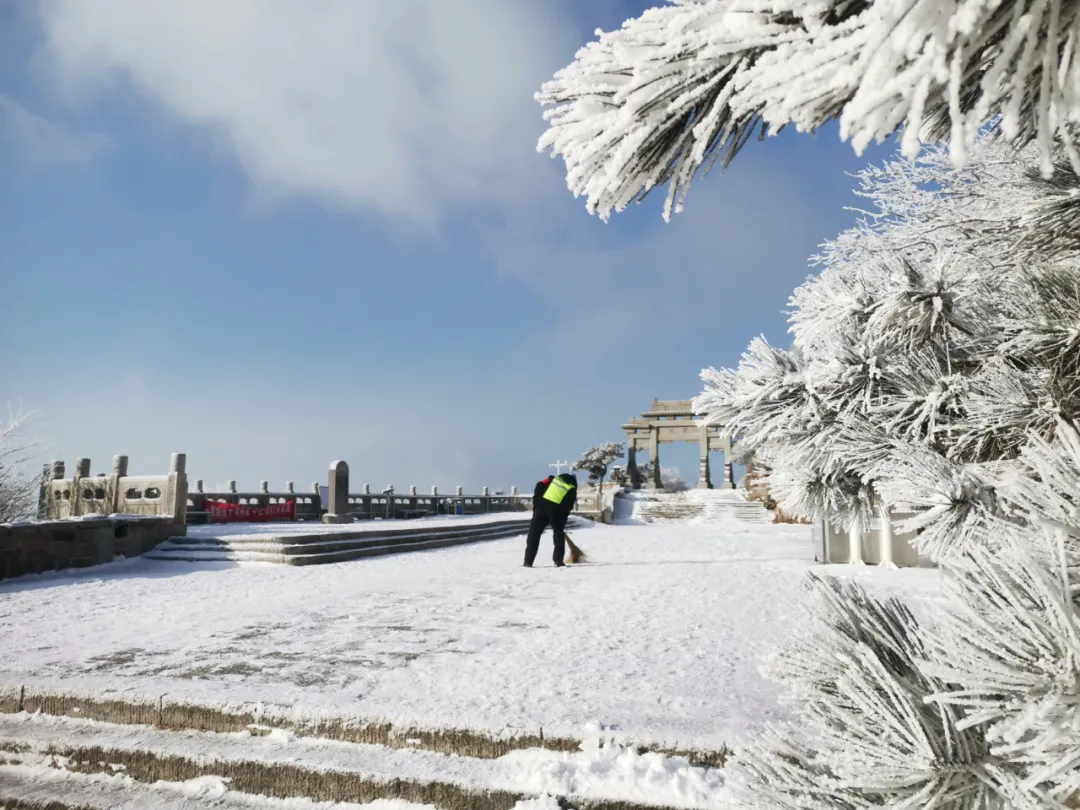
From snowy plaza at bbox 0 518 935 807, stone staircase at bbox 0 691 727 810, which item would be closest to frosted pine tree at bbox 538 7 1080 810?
snowy plaza at bbox 0 518 935 807

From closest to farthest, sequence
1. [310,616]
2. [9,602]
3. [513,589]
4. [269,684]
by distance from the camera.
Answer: [269,684] → [310,616] → [9,602] → [513,589]

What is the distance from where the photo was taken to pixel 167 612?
579 cm

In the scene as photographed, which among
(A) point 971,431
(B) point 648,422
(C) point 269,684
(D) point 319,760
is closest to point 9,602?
(C) point 269,684

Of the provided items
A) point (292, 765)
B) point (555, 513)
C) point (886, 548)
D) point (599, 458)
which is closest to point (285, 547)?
point (555, 513)

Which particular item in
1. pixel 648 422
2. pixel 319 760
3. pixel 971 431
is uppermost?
pixel 648 422

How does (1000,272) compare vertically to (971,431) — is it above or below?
above

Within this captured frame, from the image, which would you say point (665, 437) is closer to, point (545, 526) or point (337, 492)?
point (337, 492)

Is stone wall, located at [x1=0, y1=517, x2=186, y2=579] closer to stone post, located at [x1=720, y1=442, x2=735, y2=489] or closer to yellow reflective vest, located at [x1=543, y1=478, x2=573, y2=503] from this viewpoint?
yellow reflective vest, located at [x1=543, y1=478, x2=573, y2=503]

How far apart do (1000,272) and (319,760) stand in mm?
3240

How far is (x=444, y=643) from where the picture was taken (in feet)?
14.2

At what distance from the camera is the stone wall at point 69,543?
8352 millimetres

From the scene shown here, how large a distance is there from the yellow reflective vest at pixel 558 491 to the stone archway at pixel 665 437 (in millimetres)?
28882

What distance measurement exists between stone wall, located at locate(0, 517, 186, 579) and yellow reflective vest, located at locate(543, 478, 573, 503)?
7094mm

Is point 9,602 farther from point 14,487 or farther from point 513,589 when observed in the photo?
point 14,487
